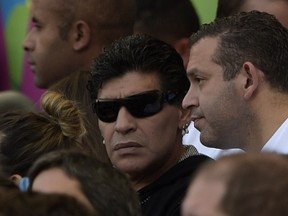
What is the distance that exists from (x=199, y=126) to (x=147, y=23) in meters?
1.82

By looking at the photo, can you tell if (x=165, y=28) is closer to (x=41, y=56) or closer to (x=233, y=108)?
(x=41, y=56)

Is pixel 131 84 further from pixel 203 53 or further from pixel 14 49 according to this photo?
pixel 14 49

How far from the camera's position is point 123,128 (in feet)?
14.2

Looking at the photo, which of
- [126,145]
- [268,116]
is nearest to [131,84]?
[126,145]

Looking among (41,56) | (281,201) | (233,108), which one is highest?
(281,201)

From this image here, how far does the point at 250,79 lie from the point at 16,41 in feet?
9.17

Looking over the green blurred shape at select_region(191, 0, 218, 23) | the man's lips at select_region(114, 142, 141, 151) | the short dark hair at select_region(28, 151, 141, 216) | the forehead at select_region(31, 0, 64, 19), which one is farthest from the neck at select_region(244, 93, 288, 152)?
the green blurred shape at select_region(191, 0, 218, 23)

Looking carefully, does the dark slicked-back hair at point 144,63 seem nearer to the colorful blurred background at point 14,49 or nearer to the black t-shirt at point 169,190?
the black t-shirt at point 169,190

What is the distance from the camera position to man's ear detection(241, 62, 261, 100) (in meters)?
4.08

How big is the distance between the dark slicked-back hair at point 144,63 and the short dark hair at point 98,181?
50.5 inches

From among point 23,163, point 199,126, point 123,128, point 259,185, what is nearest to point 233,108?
point 199,126

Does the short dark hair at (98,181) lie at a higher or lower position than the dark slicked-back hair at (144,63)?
higher

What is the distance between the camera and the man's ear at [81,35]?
5.66 metres

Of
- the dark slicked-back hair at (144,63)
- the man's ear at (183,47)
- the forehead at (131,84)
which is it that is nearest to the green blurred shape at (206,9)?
the man's ear at (183,47)
